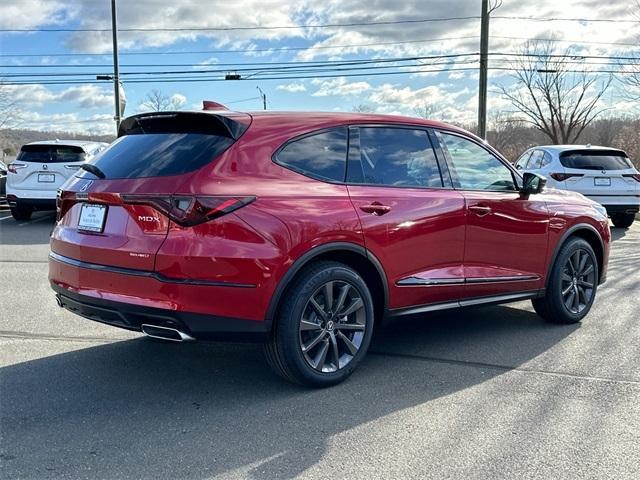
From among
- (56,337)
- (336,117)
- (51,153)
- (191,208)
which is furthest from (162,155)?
(51,153)

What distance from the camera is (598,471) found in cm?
306

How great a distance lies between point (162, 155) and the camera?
385 centimetres

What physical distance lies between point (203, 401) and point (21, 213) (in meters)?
11.2

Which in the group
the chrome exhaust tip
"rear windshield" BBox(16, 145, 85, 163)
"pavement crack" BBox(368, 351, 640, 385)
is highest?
"rear windshield" BBox(16, 145, 85, 163)

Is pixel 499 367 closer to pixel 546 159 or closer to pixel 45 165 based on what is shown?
pixel 546 159

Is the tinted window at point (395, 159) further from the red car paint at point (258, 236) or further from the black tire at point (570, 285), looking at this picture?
the black tire at point (570, 285)

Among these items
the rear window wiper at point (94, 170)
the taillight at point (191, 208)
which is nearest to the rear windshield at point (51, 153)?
the rear window wiper at point (94, 170)

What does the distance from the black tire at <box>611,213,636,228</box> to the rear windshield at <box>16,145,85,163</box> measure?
11.0 m

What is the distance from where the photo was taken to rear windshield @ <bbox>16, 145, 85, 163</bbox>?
42.2 feet

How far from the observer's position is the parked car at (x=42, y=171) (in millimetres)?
12734

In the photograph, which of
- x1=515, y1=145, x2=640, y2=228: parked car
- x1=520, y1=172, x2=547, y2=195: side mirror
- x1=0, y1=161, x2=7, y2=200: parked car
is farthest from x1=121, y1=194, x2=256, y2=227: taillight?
x1=0, y1=161, x2=7, y2=200: parked car

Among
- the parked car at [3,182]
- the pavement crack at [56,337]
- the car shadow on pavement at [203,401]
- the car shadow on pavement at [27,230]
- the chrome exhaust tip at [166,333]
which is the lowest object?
the car shadow on pavement at [203,401]

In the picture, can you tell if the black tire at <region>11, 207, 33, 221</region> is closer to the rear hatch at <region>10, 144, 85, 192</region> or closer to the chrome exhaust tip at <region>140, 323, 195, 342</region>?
the rear hatch at <region>10, 144, 85, 192</region>

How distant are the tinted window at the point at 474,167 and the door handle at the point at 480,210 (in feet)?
0.54
